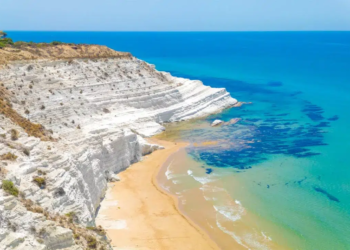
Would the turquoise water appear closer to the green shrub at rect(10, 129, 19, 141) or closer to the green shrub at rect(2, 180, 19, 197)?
the green shrub at rect(2, 180, 19, 197)

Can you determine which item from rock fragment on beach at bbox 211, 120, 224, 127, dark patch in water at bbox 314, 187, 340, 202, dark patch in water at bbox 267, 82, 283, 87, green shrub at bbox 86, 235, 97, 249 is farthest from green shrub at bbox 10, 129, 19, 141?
dark patch in water at bbox 267, 82, 283, 87

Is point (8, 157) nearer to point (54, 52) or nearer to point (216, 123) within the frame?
point (54, 52)

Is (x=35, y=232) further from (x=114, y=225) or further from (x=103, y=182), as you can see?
(x=103, y=182)

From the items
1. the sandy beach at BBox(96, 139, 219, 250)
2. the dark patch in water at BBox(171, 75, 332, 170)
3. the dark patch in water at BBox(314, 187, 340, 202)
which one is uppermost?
the dark patch in water at BBox(171, 75, 332, 170)

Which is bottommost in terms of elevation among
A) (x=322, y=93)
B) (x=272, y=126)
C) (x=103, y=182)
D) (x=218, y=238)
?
(x=218, y=238)

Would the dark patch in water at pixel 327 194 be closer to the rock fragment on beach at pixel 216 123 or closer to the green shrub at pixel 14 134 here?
the rock fragment on beach at pixel 216 123

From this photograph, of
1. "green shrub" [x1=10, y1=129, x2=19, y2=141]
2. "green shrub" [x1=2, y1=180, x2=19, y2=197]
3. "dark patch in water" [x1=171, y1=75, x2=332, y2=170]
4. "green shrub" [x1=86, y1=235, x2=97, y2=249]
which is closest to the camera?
"green shrub" [x1=2, y1=180, x2=19, y2=197]

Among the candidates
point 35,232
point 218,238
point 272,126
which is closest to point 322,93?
point 272,126
